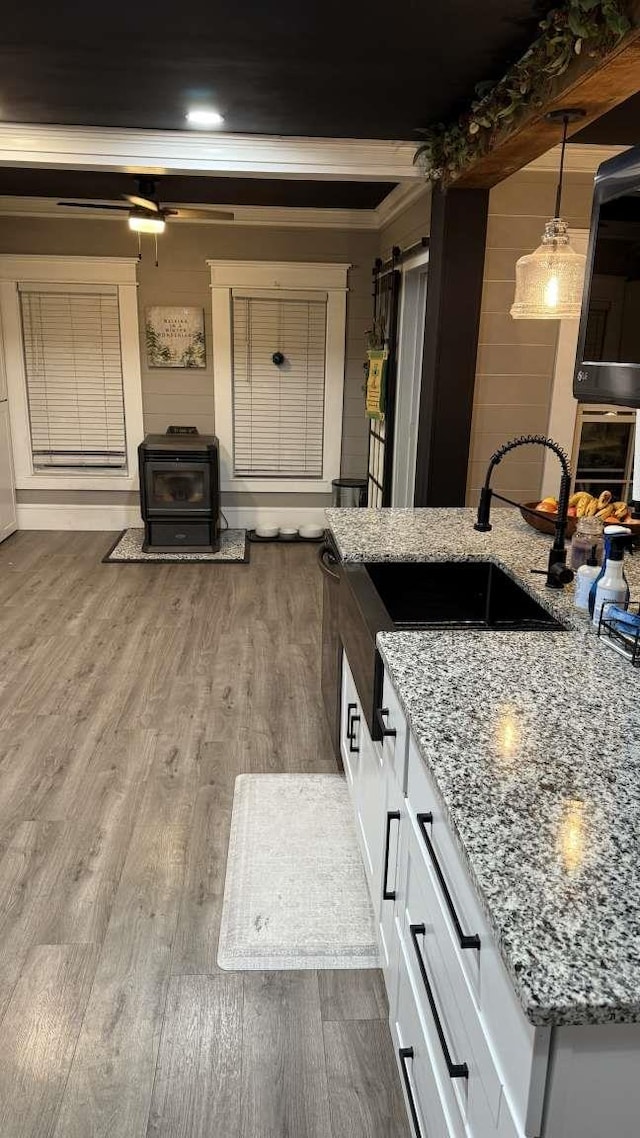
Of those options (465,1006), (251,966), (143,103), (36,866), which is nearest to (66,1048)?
(251,966)

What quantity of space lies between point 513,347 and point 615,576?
237 cm

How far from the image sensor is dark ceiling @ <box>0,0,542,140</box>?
2.38 m

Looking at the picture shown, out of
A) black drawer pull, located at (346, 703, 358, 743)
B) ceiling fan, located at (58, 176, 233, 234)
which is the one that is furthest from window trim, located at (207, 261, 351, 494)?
black drawer pull, located at (346, 703, 358, 743)

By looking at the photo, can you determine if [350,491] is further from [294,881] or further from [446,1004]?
[446,1004]

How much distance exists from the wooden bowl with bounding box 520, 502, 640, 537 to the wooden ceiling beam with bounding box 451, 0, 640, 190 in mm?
1263

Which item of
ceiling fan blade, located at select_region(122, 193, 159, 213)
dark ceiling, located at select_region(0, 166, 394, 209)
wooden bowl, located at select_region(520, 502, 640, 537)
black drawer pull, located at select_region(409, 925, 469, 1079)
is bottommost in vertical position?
black drawer pull, located at select_region(409, 925, 469, 1079)

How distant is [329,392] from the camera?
257 inches

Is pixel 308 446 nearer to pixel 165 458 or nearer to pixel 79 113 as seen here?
pixel 165 458

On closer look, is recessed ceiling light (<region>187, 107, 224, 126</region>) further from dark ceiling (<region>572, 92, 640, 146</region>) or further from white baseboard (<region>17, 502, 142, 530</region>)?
white baseboard (<region>17, 502, 142, 530</region>)

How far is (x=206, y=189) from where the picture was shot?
5.45m

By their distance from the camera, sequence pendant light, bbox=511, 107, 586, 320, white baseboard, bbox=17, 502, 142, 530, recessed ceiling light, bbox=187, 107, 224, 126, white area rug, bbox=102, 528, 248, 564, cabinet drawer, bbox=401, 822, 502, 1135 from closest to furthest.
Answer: cabinet drawer, bbox=401, 822, 502, 1135 → pendant light, bbox=511, 107, 586, 320 → recessed ceiling light, bbox=187, 107, 224, 126 → white area rug, bbox=102, 528, 248, 564 → white baseboard, bbox=17, 502, 142, 530

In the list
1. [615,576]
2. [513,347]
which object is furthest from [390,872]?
[513,347]

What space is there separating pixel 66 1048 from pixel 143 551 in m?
4.50

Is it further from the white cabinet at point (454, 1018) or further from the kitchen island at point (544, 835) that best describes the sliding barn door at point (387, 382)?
the white cabinet at point (454, 1018)
